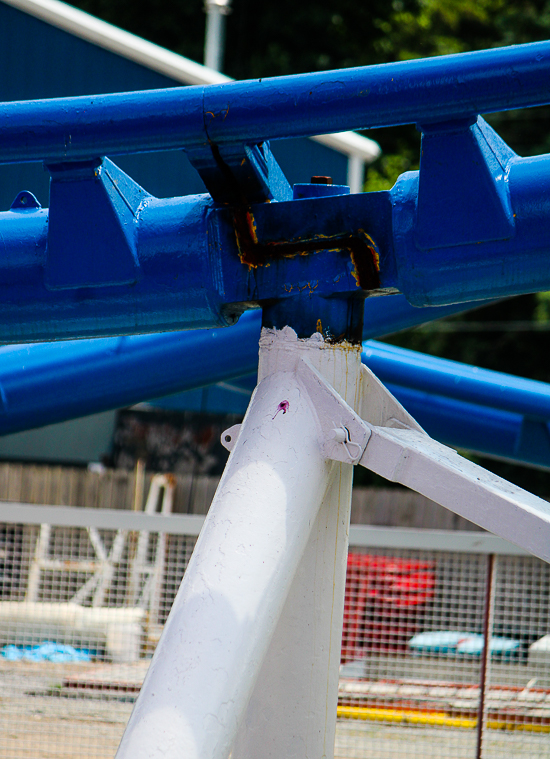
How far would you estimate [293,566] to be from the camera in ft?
5.32

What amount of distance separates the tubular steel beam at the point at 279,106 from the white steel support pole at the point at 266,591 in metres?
0.44

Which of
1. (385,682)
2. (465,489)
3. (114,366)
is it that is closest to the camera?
(465,489)

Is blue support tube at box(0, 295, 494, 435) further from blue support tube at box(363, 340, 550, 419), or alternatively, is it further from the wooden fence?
the wooden fence

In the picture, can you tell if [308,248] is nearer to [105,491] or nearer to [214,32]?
[214,32]

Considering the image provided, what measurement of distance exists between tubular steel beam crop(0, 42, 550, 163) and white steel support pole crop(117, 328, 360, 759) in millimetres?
438

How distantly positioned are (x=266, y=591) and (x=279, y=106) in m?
0.90

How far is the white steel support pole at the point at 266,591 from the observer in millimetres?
1420

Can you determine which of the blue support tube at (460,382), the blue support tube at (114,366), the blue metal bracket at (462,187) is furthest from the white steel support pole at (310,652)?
the blue support tube at (460,382)

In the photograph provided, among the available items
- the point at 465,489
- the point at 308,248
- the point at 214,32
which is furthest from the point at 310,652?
the point at 214,32

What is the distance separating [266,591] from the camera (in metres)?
1.54

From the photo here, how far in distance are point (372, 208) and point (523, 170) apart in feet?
0.99

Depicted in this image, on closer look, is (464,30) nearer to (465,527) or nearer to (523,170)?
(465,527)

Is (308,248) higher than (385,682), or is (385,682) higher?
(308,248)

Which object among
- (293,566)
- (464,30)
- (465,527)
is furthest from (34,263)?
(464,30)
